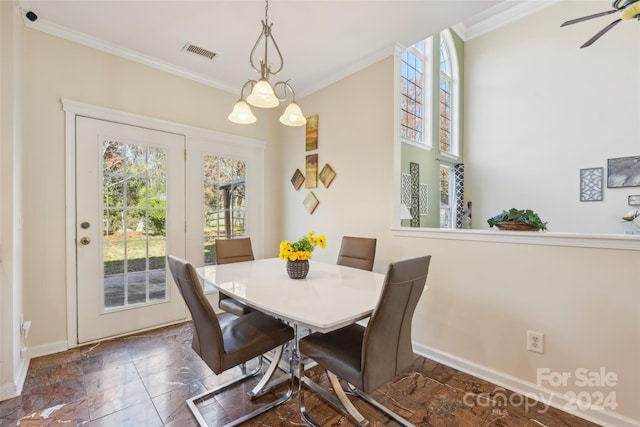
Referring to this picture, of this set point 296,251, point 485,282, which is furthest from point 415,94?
point 296,251

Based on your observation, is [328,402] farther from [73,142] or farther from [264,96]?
[73,142]

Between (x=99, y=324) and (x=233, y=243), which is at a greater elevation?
(x=233, y=243)

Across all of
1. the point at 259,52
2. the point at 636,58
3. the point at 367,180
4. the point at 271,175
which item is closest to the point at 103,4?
the point at 259,52

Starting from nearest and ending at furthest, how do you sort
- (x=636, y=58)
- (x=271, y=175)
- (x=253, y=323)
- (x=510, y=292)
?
(x=253, y=323) → (x=510, y=292) → (x=636, y=58) → (x=271, y=175)

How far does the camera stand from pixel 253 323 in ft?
5.76

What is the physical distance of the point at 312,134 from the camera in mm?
3420

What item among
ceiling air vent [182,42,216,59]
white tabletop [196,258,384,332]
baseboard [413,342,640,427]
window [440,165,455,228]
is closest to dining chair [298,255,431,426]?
white tabletop [196,258,384,332]

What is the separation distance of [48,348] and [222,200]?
199 cm

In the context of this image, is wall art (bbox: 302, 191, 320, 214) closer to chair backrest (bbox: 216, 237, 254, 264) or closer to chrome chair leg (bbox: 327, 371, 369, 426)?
chair backrest (bbox: 216, 237, 254, 264)

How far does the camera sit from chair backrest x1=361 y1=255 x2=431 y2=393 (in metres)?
1.22

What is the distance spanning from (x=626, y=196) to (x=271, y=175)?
4.42 meters

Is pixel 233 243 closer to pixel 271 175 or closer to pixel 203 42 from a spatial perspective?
pixel 271 175

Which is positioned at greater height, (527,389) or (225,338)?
(225,338)

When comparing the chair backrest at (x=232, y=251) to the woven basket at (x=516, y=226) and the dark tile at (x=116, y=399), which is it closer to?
the dark tile at (x=116, y=399)
